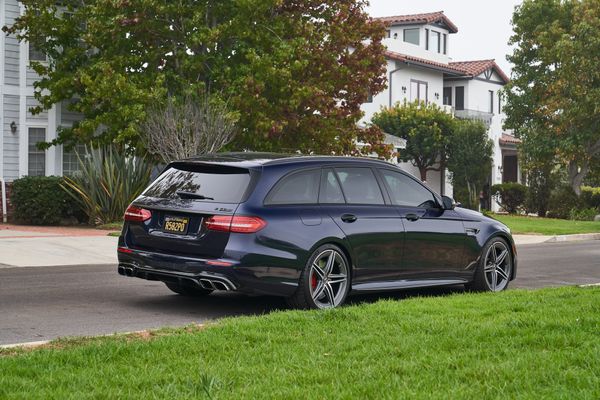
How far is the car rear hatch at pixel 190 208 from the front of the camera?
9.59 metres

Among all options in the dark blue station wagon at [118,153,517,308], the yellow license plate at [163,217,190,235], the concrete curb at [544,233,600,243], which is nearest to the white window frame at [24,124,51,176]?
the concrete curb at [544,233,600,243]

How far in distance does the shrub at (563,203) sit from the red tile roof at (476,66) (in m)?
13.5

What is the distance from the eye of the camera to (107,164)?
23.6m

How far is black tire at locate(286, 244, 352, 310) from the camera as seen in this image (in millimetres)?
9719

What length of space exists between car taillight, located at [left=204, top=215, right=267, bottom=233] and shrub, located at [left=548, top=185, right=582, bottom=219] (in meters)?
31.0

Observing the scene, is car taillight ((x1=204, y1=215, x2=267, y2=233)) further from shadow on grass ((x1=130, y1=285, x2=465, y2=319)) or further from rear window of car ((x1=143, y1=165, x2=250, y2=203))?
shadow on grass ((x1=130, y1=285, x2=465, y2=319))

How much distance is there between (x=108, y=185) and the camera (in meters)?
24.1

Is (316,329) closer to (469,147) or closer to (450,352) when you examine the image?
(450,352)

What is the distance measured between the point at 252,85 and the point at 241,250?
15764 millimetres

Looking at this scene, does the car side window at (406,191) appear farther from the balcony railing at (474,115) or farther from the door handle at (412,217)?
the balcony railing at (474,115)

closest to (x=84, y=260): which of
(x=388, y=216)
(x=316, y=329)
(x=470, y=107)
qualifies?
(x=388, y=216)

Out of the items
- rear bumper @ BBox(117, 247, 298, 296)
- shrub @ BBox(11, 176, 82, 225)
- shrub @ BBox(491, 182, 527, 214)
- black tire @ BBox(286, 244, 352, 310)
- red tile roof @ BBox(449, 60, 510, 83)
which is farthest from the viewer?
red tile roof @ BBox(449, 60, 510, 83)

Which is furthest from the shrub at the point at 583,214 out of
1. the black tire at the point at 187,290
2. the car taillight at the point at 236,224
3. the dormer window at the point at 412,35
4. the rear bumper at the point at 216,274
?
the car taillight at the point at 236,224

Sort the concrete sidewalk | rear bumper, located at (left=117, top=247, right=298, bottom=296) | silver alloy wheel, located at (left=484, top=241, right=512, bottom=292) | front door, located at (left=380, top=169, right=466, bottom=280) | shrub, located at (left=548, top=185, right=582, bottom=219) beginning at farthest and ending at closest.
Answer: shrub, located at (left=548, top=185, right=582, bottom=219) < the concrete sidewalk < silver alloy wheel, located at (left=484, top=241, right=512, bottom=292) < front door, located at (left=380, top=169, right=466, bottom=280) < rear bumper, located at (left=117, top=247, right=298, bottom=296)
